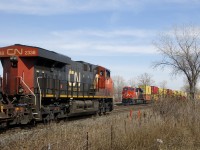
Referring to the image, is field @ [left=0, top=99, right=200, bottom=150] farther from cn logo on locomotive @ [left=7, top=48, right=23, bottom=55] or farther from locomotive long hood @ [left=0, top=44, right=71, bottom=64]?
cn logo on locomotive @ [left=7, top=48, right=23, bottom=55]

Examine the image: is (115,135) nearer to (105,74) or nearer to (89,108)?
(89,108)

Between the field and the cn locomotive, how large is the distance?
3.21m

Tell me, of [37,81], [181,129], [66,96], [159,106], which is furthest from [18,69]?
[181,129]

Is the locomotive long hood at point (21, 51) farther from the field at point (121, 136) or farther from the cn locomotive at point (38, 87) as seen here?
the field at point (121, 136)

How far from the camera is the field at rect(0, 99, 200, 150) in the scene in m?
8.24

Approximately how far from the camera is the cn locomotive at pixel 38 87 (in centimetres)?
1557

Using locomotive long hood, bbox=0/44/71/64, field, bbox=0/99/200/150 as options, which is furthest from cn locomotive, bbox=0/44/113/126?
field, bbox=0/99/200/150

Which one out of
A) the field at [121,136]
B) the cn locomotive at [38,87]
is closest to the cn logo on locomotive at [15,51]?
the cn locomotive at [38,87]

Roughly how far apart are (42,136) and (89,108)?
14.8 m

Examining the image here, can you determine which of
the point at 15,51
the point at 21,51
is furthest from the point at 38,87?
the point at 15,51

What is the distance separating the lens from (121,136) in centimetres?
1040

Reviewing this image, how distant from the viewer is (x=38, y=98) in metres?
16.8

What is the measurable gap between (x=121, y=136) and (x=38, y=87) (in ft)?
25.9

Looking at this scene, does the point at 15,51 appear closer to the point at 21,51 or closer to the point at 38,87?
the point at 21,51
